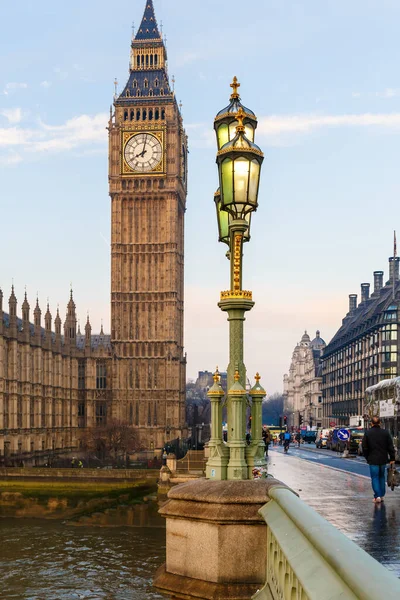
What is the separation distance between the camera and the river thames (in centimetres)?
1398

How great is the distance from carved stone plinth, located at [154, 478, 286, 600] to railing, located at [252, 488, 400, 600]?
582 millimetres

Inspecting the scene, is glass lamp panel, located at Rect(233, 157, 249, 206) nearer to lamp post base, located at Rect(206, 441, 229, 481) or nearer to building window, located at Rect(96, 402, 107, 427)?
lamp post base, located at Rect(206, 441, 229, 481)

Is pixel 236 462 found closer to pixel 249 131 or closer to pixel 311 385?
pixel 249 131

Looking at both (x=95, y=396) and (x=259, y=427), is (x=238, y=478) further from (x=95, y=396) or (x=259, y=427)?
(x=95, y=396)

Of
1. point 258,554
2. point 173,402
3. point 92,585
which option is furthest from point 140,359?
point 258,554

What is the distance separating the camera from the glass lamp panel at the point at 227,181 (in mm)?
10234

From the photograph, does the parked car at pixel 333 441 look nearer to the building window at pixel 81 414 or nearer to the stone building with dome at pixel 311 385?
the building window at pixel 81 414

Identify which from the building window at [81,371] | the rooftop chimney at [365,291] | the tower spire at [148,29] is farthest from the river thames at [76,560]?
the rooftop chimney at [365,291]

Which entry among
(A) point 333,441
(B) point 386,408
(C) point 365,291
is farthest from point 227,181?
(C) point 365,291

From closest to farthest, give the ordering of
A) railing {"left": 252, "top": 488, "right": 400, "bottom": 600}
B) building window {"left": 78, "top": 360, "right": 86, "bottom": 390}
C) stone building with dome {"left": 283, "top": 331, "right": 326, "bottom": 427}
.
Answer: railing {"left": 252, "top": 488, "right": 400, "bottom": 600} → building window {"left": 78, "top": 360, "right": 86, "bottom": 390} → stone building with dome {"left": 283, "top": 331, "right": 326, "bottom": 427}

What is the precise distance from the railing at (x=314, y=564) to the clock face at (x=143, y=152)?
319 ft

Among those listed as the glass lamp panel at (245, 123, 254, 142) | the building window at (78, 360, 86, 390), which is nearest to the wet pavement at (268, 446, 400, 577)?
the glass lamp panel at (245, 123, 254, 142)

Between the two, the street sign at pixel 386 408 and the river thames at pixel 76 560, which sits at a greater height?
the street sign at pixel 386 408

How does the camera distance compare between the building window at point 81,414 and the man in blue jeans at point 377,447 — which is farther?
the building window at point 81,414
